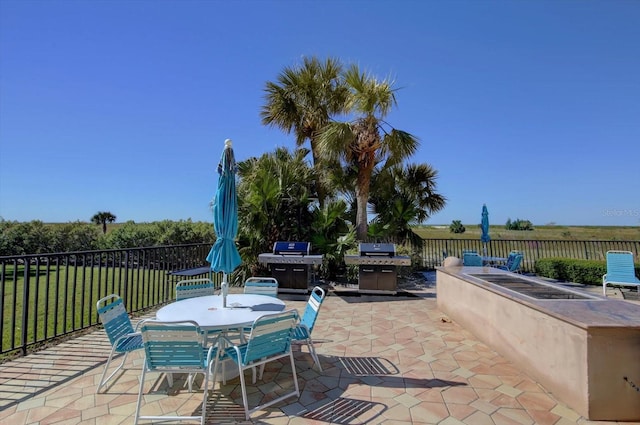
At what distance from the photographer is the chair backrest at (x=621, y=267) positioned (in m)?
6.65

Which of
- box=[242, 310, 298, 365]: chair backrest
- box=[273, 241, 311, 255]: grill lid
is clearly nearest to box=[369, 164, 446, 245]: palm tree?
box=[273, 241, 311, 255]: grill lid

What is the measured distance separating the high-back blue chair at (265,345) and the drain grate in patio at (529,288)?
8.94ft

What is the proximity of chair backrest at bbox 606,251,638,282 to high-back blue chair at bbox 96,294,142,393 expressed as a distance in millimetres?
9341

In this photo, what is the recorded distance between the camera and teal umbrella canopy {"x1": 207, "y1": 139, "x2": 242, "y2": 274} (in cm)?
352

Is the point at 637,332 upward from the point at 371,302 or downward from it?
upward

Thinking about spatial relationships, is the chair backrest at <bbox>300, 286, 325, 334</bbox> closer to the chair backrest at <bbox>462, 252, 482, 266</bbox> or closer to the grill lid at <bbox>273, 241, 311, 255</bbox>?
the grill lid at <bbox>273, 241, 311, 255</bbox>

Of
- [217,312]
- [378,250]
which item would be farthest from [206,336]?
[378,250]

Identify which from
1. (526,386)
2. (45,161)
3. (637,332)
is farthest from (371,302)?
(45,161)

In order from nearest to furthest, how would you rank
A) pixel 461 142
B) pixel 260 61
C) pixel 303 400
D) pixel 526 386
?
pixel 303 400, pixel 526 386, pixel 260 61, pixel 461 142

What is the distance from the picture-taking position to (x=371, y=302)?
6520 millimetres

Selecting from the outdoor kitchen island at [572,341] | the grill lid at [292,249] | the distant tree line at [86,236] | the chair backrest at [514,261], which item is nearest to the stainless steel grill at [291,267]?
the grill lid at [292,249]

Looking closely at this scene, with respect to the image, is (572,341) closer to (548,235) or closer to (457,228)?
(548,235)

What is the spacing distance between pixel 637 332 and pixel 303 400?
270cm

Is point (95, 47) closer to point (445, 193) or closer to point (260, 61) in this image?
point (260, 61)
